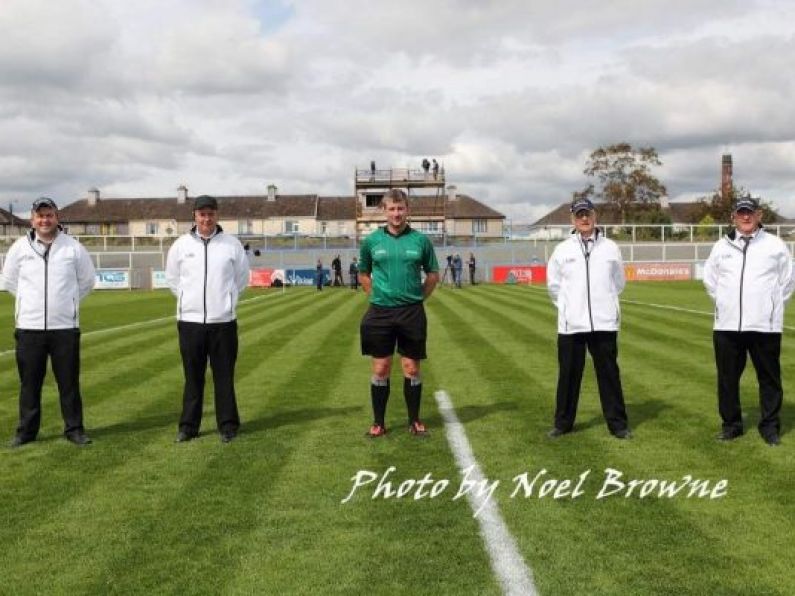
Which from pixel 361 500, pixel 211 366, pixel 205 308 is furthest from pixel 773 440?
pixel 205 308

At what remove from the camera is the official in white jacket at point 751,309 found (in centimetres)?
679

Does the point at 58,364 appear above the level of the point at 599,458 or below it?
above

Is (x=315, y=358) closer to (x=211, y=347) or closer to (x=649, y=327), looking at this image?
(x=211, y=347)

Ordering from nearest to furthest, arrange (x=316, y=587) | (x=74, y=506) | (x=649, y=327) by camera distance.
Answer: (x=316, y=587) < (x=74, y=506) < (x=649, y=327)

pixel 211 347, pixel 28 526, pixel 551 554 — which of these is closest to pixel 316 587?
pixel 551 554

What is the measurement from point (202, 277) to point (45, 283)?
1372 mm

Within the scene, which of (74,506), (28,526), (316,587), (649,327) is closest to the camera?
(316,587)

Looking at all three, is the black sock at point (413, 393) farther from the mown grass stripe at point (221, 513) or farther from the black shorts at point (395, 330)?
the mown grass stripe at point (221, 513)

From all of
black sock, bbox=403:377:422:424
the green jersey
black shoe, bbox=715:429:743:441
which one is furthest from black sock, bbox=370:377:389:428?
black shoe, bbox=715:429:743:441

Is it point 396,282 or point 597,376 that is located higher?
point 396,282

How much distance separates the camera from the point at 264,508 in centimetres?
515

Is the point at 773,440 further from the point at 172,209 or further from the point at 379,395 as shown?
the point at 172,209

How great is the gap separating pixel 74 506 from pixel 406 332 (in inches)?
116

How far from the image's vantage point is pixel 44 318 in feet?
23.1
